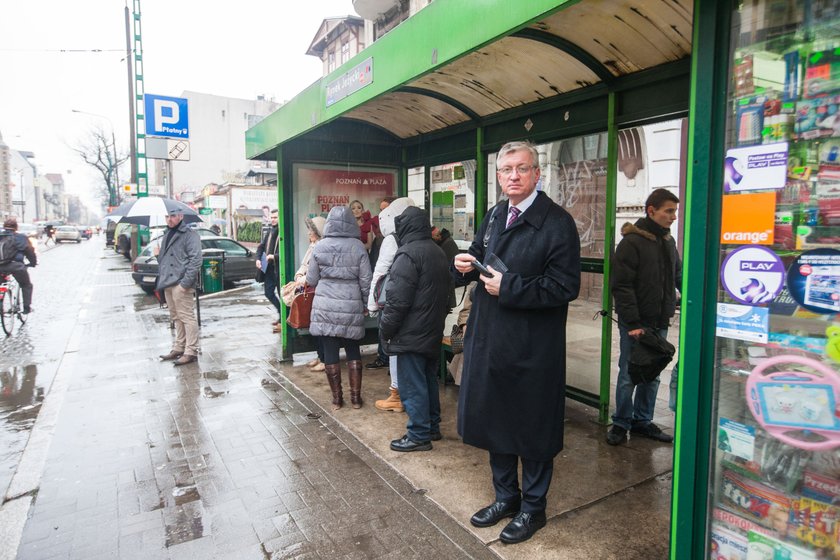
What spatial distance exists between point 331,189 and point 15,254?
6.35 metres

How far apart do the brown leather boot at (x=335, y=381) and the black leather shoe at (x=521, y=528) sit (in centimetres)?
236

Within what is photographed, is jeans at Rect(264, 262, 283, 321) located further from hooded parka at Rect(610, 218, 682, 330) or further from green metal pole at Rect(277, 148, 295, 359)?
hooded parka at Rect(610, 218, 682, 330)

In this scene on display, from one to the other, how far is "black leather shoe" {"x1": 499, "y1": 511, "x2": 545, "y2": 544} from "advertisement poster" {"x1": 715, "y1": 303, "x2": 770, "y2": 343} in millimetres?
1462

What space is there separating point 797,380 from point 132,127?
23.3m

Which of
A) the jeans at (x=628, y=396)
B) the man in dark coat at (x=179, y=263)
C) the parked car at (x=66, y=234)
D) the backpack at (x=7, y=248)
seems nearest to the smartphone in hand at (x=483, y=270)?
the jeans at (x=628, y=396)

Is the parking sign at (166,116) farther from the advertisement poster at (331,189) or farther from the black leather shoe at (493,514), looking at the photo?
the black leather shoe at (493,514)

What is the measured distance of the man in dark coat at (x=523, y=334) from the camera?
8.54ft

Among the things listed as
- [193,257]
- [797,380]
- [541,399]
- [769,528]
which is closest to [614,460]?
[541,399]

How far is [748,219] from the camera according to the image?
1899 mm

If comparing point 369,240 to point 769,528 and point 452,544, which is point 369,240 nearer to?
point 452,544

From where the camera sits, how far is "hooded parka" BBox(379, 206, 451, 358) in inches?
151

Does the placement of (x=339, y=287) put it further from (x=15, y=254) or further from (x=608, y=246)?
(x=15, y=254)

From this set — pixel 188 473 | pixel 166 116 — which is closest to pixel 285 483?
pixel 188 473

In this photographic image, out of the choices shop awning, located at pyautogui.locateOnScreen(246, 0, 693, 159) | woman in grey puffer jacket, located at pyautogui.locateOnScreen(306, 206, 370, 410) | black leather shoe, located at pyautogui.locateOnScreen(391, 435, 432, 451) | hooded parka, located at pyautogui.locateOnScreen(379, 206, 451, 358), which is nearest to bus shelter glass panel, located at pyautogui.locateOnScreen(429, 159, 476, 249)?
shop awning, located at pyautogui.locateOnScreen(246, 0, 693, 159)
